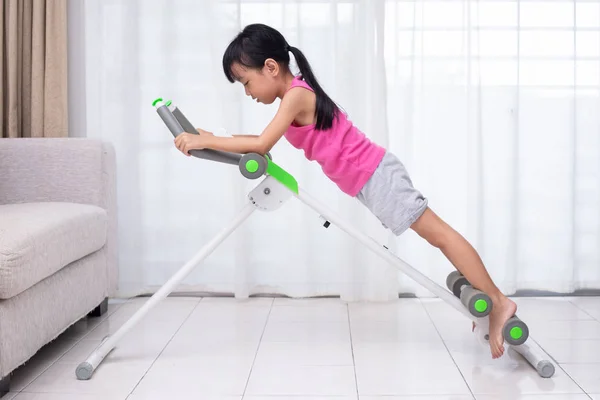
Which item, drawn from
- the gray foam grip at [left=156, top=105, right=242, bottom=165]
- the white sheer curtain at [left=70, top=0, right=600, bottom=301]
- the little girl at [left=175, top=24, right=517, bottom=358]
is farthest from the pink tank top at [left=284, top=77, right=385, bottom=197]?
the white sheer curtain at [left=70, top=0, right=600, bottom=301]

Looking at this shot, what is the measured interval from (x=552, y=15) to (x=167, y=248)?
5.68 feet

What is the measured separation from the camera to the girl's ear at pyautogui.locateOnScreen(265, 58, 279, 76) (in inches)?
84.4

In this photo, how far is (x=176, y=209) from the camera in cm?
308

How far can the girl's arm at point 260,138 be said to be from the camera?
1.96m

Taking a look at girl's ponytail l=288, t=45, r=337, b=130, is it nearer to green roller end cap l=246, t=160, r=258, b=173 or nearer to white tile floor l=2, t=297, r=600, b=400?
green roller end cap l=246, t=160, r=258, b=173

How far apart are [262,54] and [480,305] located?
87 cm

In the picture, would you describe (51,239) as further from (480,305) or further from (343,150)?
(480,305)

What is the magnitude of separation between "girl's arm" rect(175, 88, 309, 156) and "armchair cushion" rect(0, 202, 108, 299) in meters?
Result: 0.41

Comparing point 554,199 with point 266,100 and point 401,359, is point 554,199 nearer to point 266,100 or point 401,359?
point 401,359

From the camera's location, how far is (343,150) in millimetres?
2178

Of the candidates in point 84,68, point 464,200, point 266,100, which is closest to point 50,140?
point 84,68

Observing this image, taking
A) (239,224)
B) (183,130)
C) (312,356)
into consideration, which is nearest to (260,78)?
(183,130)

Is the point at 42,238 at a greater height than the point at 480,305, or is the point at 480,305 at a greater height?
the point at 42,238

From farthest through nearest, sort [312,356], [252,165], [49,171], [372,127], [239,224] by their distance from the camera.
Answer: [372,127]
[49,171]
[312,356]
[239,224]
[252,165]
